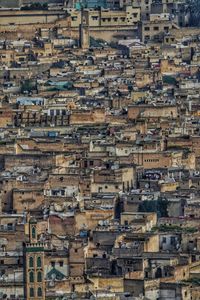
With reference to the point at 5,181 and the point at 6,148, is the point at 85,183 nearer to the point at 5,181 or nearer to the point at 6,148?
the point at 5,181

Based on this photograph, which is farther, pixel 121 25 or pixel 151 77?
pixel 121 25

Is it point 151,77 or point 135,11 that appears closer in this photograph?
point 151,77

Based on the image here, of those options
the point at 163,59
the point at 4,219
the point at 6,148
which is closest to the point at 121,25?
the point at 163,59

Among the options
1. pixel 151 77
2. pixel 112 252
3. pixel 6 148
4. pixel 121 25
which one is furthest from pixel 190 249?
pixel 121 25

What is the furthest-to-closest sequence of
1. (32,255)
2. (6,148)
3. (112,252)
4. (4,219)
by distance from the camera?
(6,148)
(4,219)
(112,252)
(32,255)

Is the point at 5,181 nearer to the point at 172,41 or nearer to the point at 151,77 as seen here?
the point at 151,77

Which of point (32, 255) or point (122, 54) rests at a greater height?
point (32, 255)

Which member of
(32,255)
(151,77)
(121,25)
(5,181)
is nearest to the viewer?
(32,255)

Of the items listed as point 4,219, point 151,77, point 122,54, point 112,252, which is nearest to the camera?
point 112,252

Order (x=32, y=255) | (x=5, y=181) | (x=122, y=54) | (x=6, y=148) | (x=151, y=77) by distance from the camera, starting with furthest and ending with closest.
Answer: (x=122, y=54) < (x=151, y=77) < (x=6, y=148) < (x=5, y=181) < (x=32, y=255)
